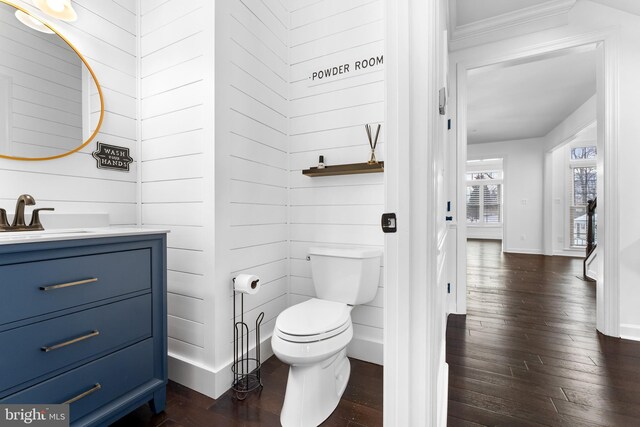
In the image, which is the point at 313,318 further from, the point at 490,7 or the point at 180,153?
the point at 490,7

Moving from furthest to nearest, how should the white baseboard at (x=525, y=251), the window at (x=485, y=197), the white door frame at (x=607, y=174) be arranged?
the window at (x=485, y=197) < the white baseboard at (x=525, y=251) < the white door frame at (x=607, y=174)

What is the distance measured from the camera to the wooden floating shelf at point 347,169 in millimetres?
1896

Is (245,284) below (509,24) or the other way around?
below

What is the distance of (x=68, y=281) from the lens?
3.79 ft

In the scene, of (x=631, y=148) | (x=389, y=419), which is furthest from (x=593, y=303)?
(x=389, y=419)

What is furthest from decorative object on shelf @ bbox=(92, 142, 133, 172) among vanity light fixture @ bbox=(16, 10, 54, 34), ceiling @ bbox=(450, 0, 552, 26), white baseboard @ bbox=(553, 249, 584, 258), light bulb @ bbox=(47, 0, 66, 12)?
white baseboard @ bbox=(553, 249, 584, 258)

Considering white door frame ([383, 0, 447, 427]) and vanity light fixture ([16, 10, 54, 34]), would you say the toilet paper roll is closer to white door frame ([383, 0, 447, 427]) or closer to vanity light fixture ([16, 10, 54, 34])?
white door frame ([383, 0, 447, 427])

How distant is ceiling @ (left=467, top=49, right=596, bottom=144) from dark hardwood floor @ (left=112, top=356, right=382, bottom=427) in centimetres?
304

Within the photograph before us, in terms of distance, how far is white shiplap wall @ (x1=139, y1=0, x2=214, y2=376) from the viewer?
5.57ft

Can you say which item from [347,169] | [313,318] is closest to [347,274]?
[313,318]

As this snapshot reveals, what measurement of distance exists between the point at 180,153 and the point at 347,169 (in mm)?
1063

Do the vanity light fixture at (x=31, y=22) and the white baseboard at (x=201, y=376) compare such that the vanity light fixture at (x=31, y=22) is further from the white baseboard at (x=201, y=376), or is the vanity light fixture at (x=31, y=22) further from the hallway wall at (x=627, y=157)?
the hallway wall at (x=627, y=157)

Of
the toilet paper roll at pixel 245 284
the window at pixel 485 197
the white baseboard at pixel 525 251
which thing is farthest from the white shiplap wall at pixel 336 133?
the window at pixel 485 197

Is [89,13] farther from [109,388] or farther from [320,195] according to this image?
[109,388]
